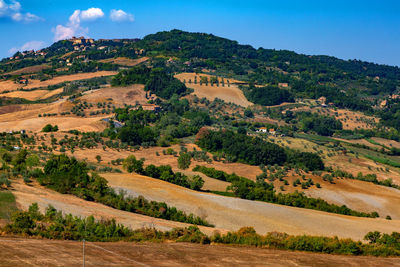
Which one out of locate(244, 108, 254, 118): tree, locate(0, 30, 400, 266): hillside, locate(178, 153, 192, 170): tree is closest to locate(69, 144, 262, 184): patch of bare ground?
locate(0, 30, 400, 266): hillside

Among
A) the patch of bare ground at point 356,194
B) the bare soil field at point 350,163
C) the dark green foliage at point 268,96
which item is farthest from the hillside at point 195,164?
the dark green foliage at point 268,96

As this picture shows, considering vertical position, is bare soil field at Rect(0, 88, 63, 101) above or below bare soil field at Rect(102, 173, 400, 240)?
above

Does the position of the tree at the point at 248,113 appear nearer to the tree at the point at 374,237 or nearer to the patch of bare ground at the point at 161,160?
the patch of bare ground at the point at 161,160

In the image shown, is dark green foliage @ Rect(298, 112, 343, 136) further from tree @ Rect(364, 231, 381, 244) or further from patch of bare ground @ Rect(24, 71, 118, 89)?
tree @ Rect(364, 231, 381, 244)

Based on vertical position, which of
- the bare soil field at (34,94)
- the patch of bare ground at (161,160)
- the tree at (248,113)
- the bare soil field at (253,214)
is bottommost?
the bare soil field at (253,214)

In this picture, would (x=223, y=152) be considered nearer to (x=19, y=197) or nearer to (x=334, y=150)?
(x=334, y=150)

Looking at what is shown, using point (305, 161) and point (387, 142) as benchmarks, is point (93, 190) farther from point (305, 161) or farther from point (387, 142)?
point (387, 142)

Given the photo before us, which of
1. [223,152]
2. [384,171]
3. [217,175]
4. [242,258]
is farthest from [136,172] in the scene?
[384,171]
